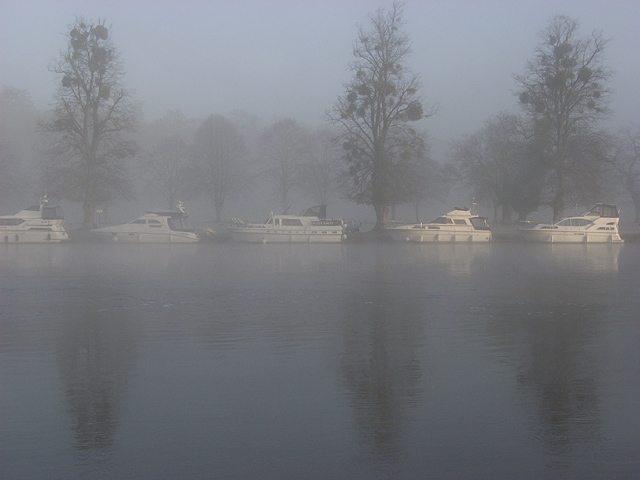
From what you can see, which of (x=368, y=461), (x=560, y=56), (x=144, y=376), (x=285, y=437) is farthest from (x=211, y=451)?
(x=560, y=56)

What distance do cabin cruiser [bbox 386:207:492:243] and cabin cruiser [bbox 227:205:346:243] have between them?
12.4 ft

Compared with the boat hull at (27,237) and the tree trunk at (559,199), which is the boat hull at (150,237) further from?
the tree trunk at (559,199)

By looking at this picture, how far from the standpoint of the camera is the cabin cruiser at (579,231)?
127 feet

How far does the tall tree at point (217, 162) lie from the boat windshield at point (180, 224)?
27669 millimetres

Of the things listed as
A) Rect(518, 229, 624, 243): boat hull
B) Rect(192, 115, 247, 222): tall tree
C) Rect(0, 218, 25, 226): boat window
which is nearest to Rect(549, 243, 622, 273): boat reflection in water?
Rect(518, 229, 624, 243): boat hull

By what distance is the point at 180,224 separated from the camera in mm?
39438

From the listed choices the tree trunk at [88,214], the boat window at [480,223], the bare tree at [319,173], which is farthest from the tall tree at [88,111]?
the bare tree at [319,173]

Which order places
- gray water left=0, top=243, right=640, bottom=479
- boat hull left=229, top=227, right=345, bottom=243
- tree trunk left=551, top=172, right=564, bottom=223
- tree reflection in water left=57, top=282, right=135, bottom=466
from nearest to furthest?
gray water left=0, top=243, right=640, bottom=479, tree reflection in water left=57, top=282, right=135, bottom=466, boat hull left=229, top=227, right=345, bottom=243, tree trunk left=551, top=172, right=564, bottom=223

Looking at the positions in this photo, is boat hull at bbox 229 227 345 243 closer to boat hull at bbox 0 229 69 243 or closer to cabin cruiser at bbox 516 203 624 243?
boat hull at bbox 0 229 69 243

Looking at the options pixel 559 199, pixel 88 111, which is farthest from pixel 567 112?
pixel 88 111

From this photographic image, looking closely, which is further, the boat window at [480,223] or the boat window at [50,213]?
the boat window at [480,223]

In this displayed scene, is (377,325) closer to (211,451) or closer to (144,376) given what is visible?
(144,376)

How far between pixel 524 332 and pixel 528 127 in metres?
39.2

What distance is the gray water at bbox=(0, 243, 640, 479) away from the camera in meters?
4.84
